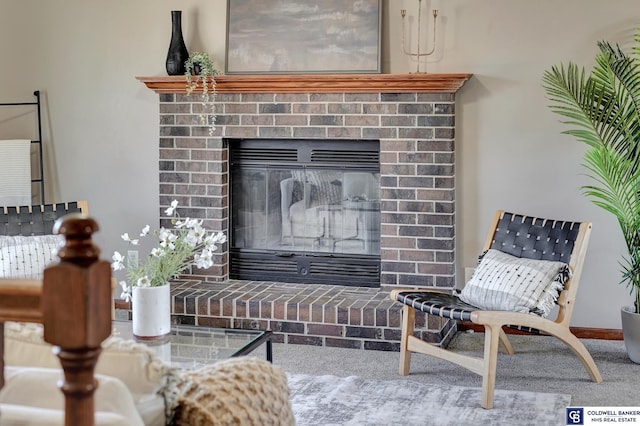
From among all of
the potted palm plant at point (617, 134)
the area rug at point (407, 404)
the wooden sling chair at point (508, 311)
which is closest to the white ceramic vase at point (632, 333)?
the potted palm plant at point (617, 134)

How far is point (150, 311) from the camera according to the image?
3.12 meters

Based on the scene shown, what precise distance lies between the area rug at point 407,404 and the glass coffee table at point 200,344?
37 centimetres

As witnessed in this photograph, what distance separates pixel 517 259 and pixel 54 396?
9.20 feet

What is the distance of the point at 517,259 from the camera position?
385 centimetres

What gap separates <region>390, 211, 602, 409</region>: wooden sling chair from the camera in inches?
134

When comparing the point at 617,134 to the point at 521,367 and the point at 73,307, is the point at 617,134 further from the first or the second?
the point at 73,307

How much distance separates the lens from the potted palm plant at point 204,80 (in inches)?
189

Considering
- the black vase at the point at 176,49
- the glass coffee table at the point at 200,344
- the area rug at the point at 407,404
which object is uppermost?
the black vase at the point at 176,49

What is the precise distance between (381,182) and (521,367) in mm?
1295

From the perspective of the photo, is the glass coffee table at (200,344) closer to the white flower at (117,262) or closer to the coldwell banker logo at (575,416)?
the white flower at (117,262)

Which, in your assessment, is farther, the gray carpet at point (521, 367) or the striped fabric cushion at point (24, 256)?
the striped fabric cushion at point (24, 256)

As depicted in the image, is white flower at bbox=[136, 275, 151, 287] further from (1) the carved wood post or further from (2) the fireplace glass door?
(1) the carved wood post

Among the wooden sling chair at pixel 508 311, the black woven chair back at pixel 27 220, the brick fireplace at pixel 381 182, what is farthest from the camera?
the brick fireplace at pixel 381 182

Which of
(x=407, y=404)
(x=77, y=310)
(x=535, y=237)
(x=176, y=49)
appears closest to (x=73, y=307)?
(x=77, y=310)
